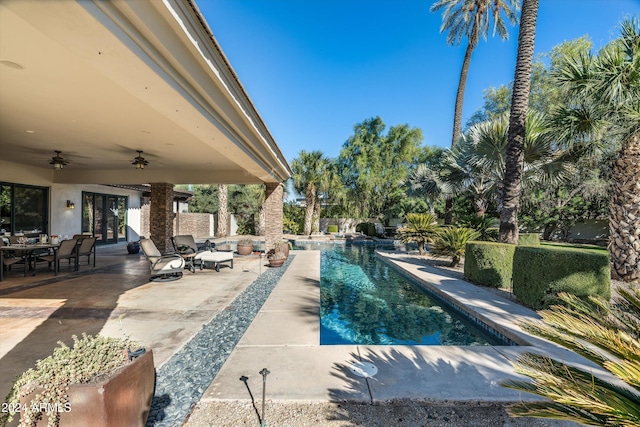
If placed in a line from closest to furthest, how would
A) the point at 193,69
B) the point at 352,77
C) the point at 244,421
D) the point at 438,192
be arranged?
the point at 244,421
the point at 193,69
the point at 438,192
the point at 352,77

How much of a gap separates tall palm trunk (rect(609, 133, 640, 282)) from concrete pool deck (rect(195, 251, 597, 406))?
4.28m

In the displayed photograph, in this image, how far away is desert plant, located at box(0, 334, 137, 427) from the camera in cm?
170

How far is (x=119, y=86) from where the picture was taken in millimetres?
3795

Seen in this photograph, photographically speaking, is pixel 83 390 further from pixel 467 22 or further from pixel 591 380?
pixel 467 22

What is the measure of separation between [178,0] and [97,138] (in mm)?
5594

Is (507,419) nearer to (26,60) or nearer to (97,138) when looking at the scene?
(26,60)

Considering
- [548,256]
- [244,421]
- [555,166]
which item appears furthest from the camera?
[555,166]

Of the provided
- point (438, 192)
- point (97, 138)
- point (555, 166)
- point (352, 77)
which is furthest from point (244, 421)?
point (352, 77)

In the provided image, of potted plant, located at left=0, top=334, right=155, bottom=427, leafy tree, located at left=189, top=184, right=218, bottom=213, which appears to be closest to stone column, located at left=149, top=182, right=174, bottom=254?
potted plant, located at left=0, top=334, right=155, bottom=427

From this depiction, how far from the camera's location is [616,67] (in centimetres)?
591

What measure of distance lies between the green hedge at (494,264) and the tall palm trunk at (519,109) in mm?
1048

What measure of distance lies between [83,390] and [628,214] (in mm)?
10096

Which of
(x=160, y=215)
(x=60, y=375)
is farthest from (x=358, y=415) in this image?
(x=160, y=215)

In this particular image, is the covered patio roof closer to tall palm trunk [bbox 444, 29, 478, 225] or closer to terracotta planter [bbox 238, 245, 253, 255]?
terracotta planter [bbox 238, 245, 253, 255]
